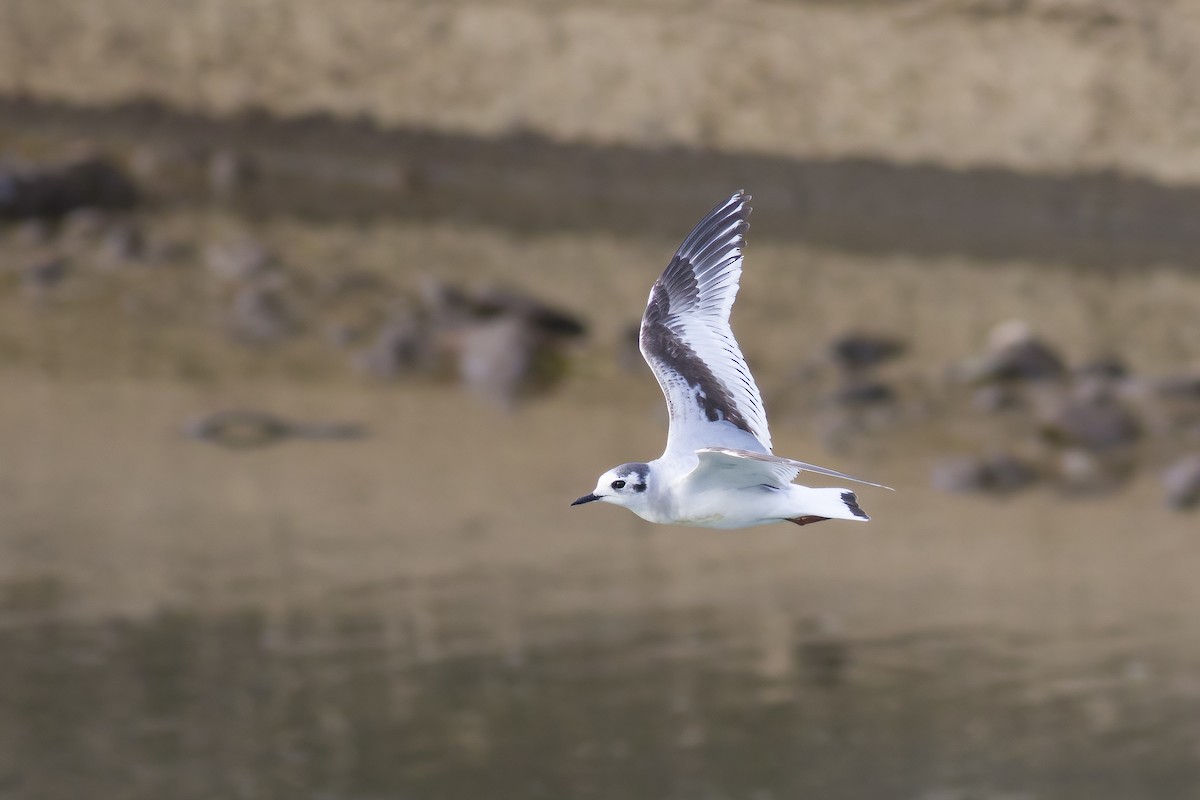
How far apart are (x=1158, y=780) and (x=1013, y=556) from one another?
203 inches

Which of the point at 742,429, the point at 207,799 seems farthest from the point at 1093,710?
the point at 742,429

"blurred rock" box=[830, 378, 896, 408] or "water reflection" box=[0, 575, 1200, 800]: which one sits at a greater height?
"blurred rock" box=[830, 378, 896, 408]

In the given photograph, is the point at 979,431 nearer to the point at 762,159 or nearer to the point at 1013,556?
the point at 1013,556

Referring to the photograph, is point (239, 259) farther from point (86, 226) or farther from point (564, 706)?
point (564, 706)

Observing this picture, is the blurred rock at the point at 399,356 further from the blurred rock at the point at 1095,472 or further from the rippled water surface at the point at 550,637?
the blurred rock at the point at 1095,472

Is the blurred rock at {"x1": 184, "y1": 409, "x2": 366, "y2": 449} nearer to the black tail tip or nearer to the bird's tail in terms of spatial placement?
the bird's tail

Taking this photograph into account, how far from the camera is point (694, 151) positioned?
41.9 meters

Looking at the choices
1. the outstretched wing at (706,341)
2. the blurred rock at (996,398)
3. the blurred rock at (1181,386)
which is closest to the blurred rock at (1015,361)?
the blurred rock at (996,398)

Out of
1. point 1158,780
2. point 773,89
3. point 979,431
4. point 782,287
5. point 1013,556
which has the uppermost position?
point 773,89

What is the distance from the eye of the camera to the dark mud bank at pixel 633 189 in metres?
41.6

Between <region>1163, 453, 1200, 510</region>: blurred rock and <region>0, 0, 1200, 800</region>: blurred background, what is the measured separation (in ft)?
0.24

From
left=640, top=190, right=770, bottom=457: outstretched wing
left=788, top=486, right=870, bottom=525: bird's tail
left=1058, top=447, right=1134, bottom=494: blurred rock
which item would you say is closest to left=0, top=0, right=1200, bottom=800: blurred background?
left=1058, top=447, right=1134, bottom=494: blurred rock

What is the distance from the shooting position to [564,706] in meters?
35.3

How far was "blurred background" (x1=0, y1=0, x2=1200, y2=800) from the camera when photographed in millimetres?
35781
